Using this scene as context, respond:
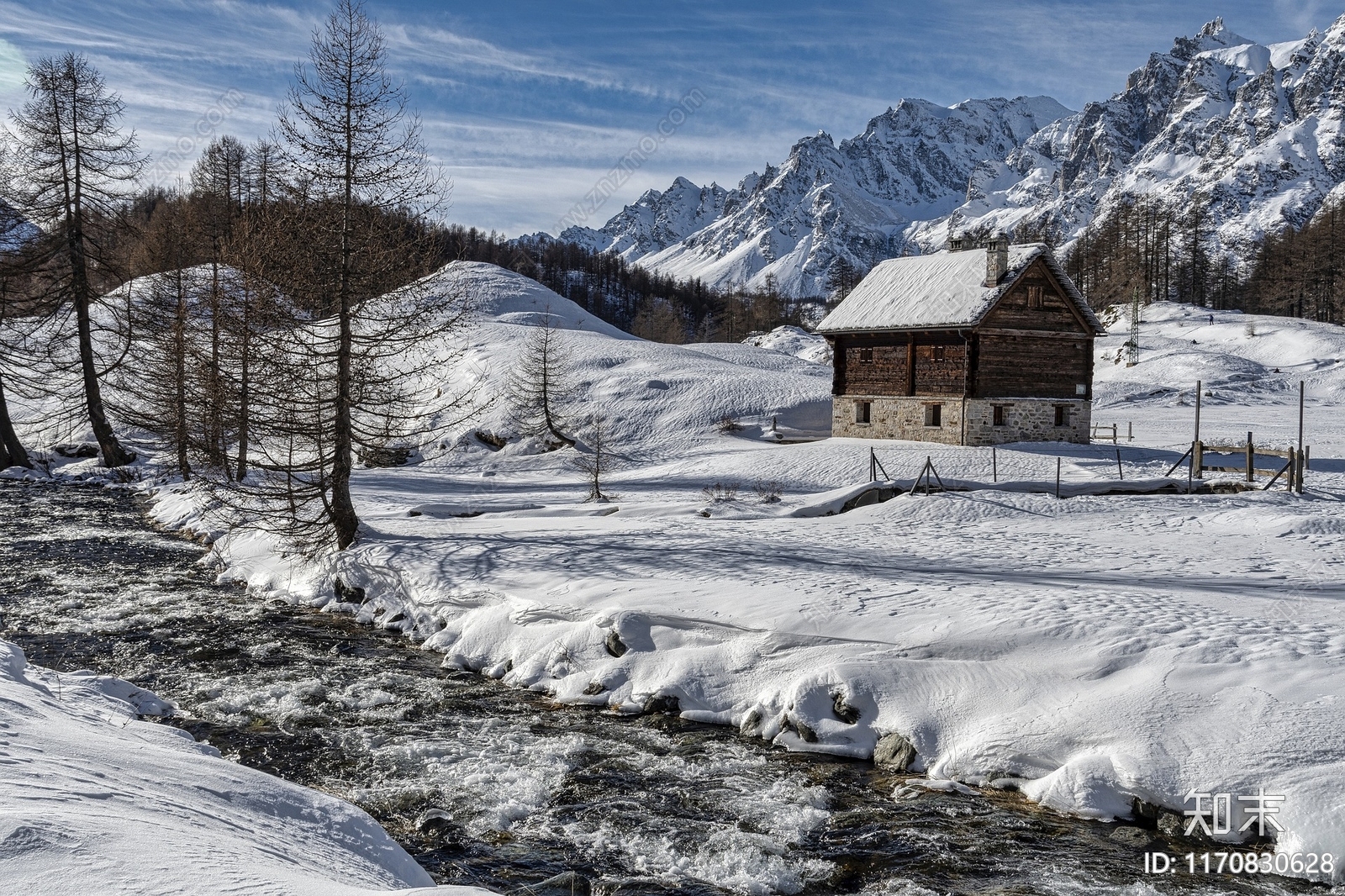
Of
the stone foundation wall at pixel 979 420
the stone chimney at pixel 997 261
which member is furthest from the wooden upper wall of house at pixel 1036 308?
the stone foundation wall at pixel 979 420

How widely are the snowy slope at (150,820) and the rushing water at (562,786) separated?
51.5 inches

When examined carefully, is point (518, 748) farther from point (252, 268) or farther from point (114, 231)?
point (114, 231)

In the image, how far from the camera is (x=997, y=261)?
36.4 meters

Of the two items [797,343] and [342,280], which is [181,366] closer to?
[342,280]

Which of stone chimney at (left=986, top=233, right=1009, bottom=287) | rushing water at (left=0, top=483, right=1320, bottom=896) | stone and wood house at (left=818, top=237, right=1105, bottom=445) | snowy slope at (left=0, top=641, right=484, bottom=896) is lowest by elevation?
rushing water at (left=0, top=483, right=1320, bottom=896)

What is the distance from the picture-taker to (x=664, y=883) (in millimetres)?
7664

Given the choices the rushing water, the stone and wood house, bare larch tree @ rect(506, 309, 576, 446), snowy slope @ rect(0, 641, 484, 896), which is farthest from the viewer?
bare larch tree @ rect(506, 309, 576, 446)

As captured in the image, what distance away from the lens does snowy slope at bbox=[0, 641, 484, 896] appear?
4027 millimetres

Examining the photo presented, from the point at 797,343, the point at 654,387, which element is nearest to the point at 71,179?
the point at 654,387

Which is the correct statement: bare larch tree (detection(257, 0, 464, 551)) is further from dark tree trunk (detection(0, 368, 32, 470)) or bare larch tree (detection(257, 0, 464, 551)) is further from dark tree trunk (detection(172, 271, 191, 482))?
dark tree trunk (detection(0, 368, 32, 470))

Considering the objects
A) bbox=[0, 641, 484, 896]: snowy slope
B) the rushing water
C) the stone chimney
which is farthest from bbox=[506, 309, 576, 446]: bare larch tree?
bbox=[0, 641, 484, 896]: snowy slope

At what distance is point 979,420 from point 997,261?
6.96 meters

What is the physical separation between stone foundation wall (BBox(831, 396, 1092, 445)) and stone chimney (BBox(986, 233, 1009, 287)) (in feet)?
17.3

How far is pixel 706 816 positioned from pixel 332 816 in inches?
148
